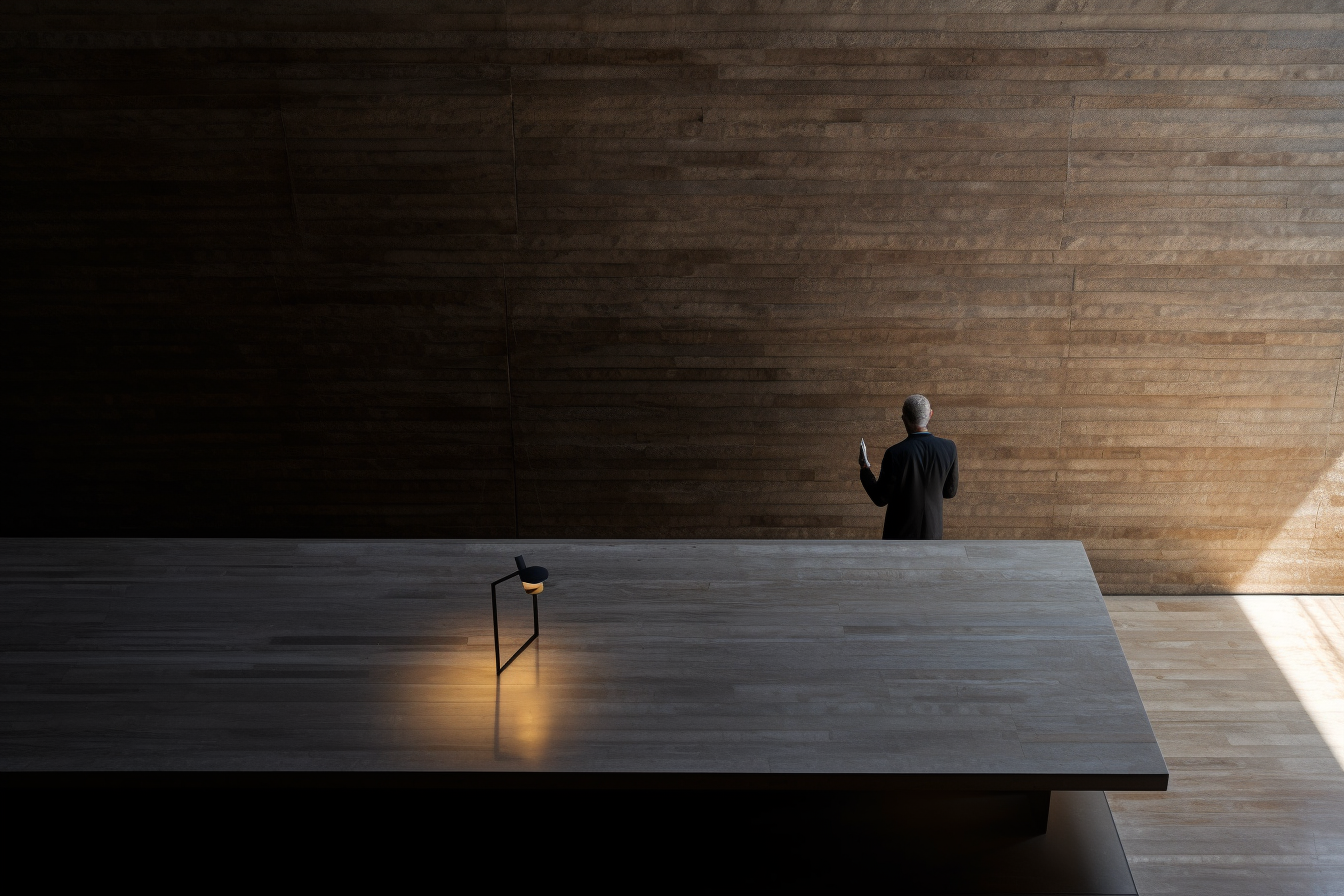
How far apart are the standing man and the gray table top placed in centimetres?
36

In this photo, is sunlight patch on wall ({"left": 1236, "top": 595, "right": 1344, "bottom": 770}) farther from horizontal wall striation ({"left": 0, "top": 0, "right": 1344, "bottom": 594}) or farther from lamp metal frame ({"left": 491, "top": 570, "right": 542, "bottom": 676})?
lamp metal frame ({"left": 491, "top": 570, "right": 542, "bottom": 676})

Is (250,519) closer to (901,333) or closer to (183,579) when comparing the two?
(183,579)

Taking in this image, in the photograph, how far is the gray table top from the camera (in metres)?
2.65

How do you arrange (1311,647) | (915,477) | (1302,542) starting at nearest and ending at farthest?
(915,477) → (1311,647) → (1302,542)

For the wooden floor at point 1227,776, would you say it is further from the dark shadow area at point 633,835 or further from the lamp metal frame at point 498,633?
the lamp metal frame at point 498,633

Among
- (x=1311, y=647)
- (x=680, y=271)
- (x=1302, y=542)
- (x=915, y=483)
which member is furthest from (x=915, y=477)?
(x=1302, y=542)

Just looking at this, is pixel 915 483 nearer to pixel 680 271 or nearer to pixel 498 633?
pixel 680 271

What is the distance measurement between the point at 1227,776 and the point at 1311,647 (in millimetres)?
1266

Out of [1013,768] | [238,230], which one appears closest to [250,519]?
[238,230]

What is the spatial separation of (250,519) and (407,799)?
249 cm

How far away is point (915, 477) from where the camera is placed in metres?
4.03

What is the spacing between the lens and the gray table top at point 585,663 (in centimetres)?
265

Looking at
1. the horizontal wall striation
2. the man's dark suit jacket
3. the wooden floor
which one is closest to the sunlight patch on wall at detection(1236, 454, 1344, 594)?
the horizontal wall striation

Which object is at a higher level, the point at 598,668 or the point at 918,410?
the point at 918,410
